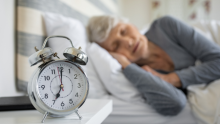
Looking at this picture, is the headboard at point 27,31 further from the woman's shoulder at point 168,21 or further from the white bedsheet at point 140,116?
the woman's shoulder at point 168,21

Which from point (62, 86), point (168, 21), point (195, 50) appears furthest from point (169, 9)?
point (62, 86)

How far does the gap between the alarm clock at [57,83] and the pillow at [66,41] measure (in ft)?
1.60

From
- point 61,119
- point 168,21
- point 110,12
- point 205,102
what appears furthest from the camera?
point 110,12

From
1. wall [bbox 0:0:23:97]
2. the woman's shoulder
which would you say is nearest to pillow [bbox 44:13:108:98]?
wall [bbox 0:0:23:97]

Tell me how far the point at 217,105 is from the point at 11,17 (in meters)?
1.06

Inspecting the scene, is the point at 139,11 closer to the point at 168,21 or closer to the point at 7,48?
the point at 168,21

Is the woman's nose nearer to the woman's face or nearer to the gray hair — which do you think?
the woman's face

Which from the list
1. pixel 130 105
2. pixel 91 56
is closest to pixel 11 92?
pixel 91 56

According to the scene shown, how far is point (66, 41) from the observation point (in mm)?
1078

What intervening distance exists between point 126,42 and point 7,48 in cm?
73

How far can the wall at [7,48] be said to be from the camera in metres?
0.80

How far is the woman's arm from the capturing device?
3.76 ft

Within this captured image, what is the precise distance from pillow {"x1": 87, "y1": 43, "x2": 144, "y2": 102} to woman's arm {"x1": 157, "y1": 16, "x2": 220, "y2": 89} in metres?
0.33

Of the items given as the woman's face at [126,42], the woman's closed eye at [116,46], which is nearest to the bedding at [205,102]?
the woman's face at [126,42]
